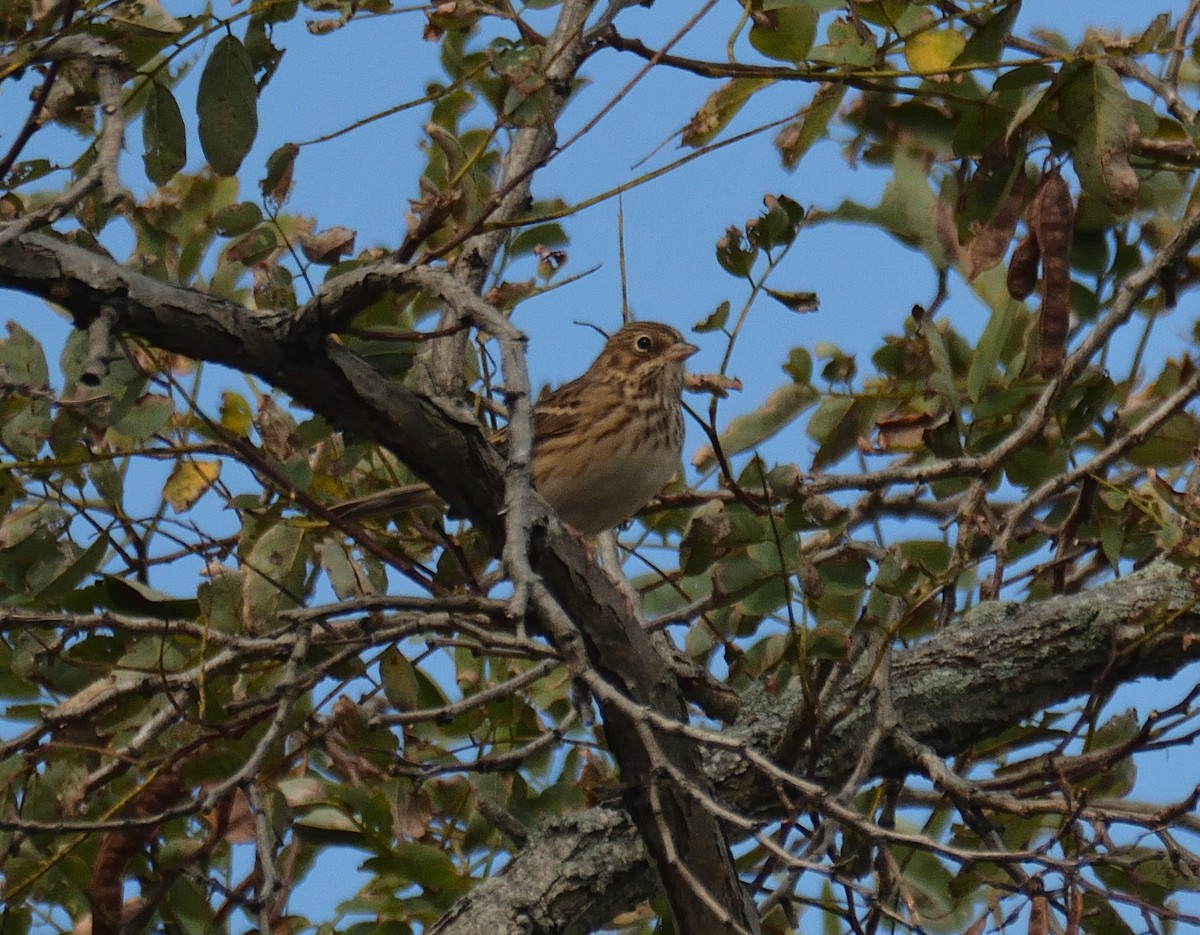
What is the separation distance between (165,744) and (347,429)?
1331mm

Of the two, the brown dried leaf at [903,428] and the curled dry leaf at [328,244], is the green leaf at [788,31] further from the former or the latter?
the brown dried leaf at [903,428]

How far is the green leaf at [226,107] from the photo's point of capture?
142 inches

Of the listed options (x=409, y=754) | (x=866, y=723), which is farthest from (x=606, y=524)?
(x=866, y=723)

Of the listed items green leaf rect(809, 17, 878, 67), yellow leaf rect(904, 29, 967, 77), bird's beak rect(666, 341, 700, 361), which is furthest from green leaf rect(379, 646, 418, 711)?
bird's beak rect(666, 341, 700, 361)

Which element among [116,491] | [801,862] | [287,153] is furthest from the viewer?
[116,491]

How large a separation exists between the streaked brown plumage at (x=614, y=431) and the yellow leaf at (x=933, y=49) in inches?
72.8

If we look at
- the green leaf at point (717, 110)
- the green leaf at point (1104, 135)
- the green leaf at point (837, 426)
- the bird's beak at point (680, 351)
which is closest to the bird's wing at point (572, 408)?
the bird's beak at point (680, 351)

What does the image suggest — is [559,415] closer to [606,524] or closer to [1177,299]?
[606,524]

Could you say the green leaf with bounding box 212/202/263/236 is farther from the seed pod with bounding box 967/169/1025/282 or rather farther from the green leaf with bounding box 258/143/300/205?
the seed pod with bounding box 967/169/1025/282

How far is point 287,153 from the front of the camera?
374 cm

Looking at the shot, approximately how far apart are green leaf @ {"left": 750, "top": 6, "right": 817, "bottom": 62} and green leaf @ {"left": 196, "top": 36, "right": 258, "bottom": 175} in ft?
3.98

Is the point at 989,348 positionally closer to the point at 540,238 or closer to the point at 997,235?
the point at 997,235

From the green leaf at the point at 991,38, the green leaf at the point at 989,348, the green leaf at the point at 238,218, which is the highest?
the green leaf at the point at 238,218

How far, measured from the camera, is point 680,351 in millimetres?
6527
